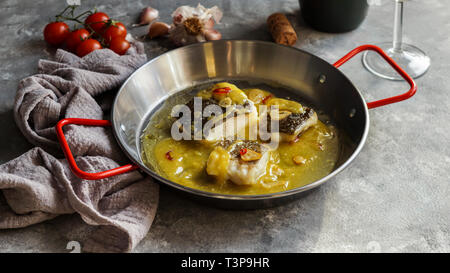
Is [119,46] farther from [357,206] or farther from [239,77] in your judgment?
[357,206]

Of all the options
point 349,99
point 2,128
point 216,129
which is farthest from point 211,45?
point 2,128

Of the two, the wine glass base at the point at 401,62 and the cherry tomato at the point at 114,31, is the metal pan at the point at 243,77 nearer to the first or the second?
the wine glass base at the point at 401,62

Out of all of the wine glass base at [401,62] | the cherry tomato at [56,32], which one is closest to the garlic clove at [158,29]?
the cherry tomato at [56,32]

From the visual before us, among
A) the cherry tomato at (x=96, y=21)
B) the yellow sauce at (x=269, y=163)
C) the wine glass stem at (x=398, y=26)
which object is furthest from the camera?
the cherry tomato at (x=96, y=21)

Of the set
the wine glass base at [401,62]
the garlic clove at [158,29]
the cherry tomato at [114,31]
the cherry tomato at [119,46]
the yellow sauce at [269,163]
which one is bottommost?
the wine glass base at [401,62]

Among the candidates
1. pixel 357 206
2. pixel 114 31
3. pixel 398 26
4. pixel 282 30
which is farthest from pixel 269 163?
pixel 114 31

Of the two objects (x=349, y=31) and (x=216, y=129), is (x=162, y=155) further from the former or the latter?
(x=349, y=31)
